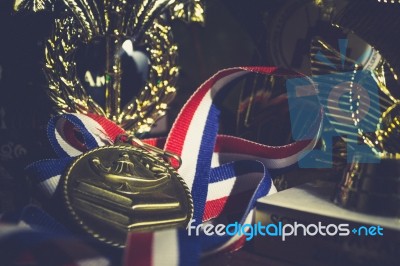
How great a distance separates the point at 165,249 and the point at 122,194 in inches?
3.6

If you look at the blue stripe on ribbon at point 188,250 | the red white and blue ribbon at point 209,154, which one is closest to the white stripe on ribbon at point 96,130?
the red white and blue ribbon at point 209,154

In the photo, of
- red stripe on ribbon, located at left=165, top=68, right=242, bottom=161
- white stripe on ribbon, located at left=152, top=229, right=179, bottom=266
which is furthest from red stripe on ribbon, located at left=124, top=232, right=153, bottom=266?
red stripe on ribbon, located at left=165, top=68, right=242, bottom=161

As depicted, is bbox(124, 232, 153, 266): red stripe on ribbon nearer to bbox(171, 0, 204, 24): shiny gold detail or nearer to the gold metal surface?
the gold metal surface

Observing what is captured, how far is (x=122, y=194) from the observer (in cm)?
53

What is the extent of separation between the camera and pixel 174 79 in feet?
2.61

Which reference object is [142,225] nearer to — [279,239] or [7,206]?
[279,239]

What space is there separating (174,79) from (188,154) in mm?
166

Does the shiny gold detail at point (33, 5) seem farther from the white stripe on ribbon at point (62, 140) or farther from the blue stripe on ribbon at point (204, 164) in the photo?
the blue stripe on ribbon at point (204, 164)

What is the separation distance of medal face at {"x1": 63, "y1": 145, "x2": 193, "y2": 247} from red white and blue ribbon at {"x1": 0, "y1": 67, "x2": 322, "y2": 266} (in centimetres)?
3

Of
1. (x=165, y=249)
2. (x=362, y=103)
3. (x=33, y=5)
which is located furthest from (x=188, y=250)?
(x=33, y=5)

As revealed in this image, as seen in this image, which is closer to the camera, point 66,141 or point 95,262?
point 95,262

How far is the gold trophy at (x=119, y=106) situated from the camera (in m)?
0.52

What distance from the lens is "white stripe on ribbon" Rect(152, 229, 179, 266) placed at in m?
0.46

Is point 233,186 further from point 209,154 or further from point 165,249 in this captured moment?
point 165,249
